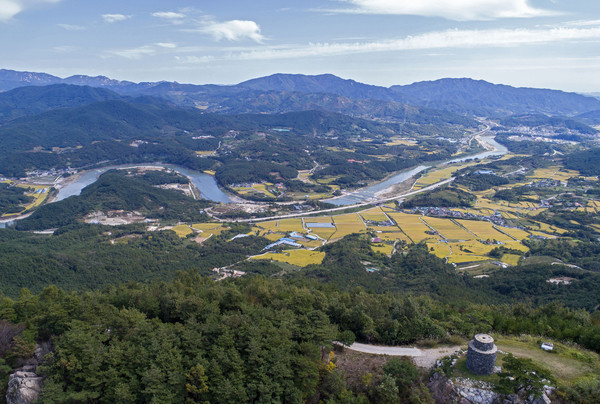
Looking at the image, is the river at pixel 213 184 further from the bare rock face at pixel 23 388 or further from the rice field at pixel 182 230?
the bare rock face at pixel 23 388

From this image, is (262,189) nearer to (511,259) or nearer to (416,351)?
(511,259)

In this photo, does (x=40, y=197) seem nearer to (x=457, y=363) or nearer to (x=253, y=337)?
(x=253, y=337)

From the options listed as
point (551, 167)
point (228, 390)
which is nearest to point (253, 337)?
point (228, 390)

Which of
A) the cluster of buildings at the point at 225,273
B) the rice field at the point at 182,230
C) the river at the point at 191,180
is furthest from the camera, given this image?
the river at the point at 191,180

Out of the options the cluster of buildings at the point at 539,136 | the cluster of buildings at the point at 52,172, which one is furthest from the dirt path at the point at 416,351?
the cluster of buildings at the point at 539,136

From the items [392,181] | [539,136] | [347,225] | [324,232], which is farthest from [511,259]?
[539,136]

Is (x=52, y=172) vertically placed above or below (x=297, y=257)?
above

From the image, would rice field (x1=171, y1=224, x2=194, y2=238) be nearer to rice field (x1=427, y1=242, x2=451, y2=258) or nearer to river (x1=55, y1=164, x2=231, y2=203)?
river (x1=55, y1=164, x2=231, y2=203)

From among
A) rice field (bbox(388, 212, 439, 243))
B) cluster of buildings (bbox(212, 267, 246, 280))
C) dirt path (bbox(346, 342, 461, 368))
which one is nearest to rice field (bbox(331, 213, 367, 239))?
rice field (bbox(388, 212, 439, 243))
